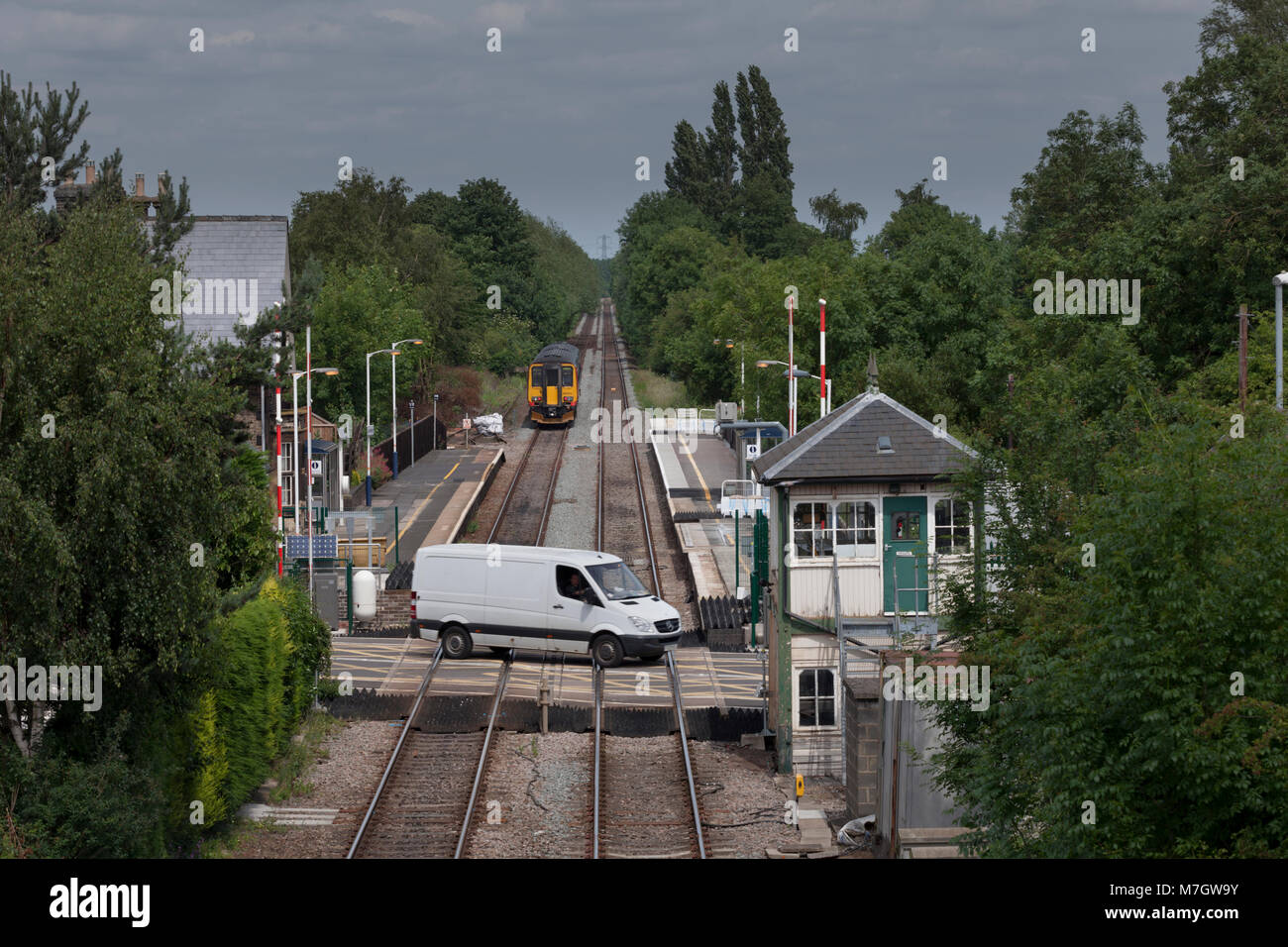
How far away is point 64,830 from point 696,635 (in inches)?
773

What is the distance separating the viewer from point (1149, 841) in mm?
8609

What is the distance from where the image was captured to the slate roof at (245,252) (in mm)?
38719

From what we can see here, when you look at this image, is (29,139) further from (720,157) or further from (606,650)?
(720,157)

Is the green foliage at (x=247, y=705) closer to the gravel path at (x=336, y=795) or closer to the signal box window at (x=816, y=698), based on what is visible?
the gravel path at (x=336, y=795)

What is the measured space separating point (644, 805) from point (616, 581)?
9075 mm

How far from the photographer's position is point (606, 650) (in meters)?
26.0

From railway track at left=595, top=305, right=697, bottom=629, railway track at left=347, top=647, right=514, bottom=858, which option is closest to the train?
railway track at left=595, top=305, right=697, bottom=629

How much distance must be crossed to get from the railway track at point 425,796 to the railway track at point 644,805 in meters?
1.59

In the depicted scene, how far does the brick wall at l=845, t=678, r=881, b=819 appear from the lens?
631 inches

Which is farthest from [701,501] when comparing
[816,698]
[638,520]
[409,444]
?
[816,698]

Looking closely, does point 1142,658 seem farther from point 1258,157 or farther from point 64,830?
point 1258,157

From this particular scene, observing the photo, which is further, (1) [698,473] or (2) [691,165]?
(2) [691,165]

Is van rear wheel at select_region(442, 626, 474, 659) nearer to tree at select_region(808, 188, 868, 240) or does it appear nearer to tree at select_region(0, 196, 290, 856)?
tree at select_region(0, 196, 290, 856)
